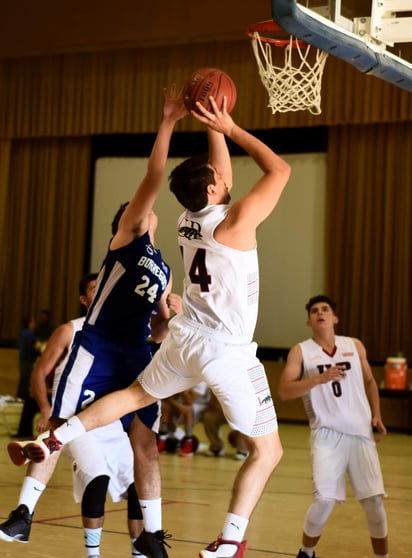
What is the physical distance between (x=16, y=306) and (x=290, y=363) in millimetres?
13722

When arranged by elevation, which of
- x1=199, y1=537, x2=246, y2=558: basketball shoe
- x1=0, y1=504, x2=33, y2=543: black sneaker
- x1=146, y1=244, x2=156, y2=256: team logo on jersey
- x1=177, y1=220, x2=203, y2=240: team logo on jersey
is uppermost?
x1=177, y1=220, x2=203, y2=240: team logo on jersey

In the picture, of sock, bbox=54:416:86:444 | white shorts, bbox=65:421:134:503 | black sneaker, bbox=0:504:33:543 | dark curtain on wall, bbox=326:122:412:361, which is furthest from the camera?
dark curtain on wall, bbox=326:122:412:361

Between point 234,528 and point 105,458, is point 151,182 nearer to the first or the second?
point 234,528

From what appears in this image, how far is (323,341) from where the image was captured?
21.1ft

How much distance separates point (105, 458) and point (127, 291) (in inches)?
53.7

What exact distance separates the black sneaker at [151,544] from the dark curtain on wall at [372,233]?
38.6ft

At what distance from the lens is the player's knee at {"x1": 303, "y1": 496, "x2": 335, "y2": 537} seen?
582cm

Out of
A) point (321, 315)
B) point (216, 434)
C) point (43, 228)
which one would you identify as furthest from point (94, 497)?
point (43, 228)

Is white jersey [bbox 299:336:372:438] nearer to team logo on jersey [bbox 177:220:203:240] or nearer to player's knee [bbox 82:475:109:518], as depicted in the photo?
player's knee [bbox 82:475:109:518]

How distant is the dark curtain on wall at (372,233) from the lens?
1634 centimetres

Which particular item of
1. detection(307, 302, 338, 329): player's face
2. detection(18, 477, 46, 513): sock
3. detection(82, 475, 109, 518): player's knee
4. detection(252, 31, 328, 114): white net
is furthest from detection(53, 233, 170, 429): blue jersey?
detection(252, 31, 328, 114): white net

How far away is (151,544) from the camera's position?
502cm

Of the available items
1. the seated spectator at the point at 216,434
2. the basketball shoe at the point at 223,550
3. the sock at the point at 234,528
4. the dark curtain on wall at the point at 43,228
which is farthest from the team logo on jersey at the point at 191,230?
the dark curtain on wall at the point at 43,228

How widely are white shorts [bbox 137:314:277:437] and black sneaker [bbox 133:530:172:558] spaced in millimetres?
1037
